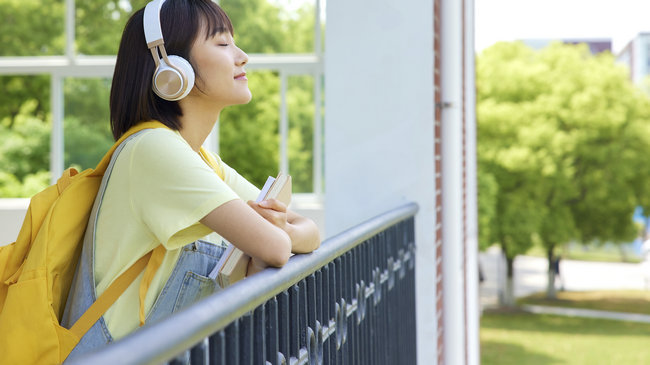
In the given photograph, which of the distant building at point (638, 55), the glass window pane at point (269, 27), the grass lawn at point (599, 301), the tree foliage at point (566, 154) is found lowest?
the grass lawn at point (599, 301)

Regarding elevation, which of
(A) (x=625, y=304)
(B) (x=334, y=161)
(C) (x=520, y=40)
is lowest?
(A) (x=625, y=304)

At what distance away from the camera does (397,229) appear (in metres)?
3.07

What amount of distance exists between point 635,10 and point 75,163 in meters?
34.9

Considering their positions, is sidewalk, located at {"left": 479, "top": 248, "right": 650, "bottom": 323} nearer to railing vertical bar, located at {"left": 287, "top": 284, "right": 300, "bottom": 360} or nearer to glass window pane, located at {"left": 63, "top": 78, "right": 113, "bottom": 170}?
glass window pane, located at {"left": 63, "top": 78, "right": 113, "bottom": 170}

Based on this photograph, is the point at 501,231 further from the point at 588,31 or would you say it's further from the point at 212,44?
the point at 212,44

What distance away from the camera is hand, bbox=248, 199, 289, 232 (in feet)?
5.72

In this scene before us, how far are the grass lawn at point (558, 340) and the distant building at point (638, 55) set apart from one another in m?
9.86

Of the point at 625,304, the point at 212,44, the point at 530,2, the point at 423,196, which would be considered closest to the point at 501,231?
the point at 625,304

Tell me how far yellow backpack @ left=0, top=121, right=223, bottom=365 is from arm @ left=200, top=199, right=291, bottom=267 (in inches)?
5.1

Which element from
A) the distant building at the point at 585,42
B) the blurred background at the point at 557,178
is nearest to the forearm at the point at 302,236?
the blurred background at the point at 557,178

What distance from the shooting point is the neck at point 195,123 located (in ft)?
6.07

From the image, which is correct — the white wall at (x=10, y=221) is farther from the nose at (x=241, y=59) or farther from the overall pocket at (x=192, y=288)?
the overall pocket at (x=192, y=288)

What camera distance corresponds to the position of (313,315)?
182cm

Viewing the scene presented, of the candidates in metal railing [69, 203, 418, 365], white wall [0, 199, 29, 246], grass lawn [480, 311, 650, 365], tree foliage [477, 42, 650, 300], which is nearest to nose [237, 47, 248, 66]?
metal railing [69, 203, 418, 365]
